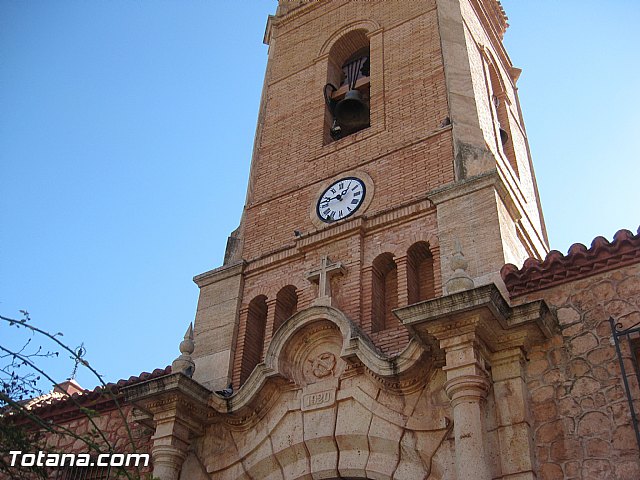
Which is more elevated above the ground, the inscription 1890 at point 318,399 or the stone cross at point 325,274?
the stone cross at point 325,274

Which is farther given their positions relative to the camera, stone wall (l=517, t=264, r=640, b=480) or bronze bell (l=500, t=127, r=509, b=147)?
bronze bell (l=500, t=127, r=509, b=147)

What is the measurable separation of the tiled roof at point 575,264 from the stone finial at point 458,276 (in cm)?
51

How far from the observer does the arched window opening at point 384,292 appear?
8952mm

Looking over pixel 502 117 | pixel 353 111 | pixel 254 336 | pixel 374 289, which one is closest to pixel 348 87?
pixel 353 111

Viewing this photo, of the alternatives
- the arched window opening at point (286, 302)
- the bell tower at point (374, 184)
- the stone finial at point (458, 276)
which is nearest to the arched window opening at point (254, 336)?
Result: the bell tower at point (374, 184)

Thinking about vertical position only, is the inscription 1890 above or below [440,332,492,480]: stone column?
above

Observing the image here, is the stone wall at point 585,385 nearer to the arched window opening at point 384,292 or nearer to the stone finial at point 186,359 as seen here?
the arched window opening at point 384,292

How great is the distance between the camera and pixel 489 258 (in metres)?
8.30

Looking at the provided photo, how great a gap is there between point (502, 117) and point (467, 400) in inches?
319

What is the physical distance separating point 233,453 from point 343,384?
1.53 meters

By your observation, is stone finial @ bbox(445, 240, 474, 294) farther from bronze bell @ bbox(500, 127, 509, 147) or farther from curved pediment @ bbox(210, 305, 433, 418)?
bronze bell @ bbox(500, 127, 509, 147)

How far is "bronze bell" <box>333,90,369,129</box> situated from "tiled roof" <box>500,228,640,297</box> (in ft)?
15.9

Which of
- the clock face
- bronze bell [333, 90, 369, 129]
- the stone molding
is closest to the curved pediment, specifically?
the stone molding

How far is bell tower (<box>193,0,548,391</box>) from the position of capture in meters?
8.98
